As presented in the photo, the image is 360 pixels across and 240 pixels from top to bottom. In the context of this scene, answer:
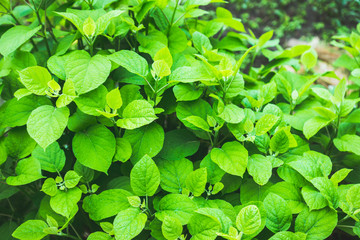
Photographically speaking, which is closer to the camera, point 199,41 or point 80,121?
point 80,121

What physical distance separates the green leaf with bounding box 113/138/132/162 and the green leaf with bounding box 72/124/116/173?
3cm

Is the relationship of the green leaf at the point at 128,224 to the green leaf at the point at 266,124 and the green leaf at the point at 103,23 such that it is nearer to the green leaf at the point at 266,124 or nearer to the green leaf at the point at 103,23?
the green leaf at the point at 266,124

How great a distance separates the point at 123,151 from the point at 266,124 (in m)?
0.50

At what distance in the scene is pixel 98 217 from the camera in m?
0.87

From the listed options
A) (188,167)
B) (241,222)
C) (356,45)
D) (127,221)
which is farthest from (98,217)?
(356,45)

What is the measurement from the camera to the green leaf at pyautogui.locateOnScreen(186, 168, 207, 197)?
2.82 feet

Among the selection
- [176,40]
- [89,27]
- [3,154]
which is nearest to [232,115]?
[176,40]

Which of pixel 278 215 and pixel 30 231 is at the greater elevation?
pixel 278 215

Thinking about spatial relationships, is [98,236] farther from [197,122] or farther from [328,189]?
[328,189]

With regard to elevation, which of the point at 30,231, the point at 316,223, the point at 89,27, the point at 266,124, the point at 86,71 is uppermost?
the point at 89,27

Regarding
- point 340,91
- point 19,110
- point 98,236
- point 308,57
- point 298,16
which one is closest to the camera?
point 98,236

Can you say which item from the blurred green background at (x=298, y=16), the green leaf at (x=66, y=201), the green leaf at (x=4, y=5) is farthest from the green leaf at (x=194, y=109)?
the blurred green background at (x=298, y=16)

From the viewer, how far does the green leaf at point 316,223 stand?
0.85m

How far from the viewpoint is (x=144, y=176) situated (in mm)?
833
